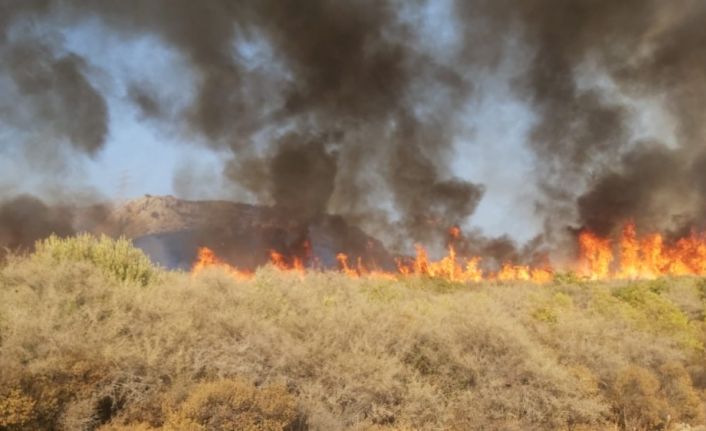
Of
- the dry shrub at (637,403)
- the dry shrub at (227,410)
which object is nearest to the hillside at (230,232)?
the dry shrub at (637,403)

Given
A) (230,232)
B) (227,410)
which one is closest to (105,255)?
(227,410)

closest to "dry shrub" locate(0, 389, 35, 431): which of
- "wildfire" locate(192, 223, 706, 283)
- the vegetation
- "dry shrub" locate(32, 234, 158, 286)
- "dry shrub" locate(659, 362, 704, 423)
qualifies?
the vegetation

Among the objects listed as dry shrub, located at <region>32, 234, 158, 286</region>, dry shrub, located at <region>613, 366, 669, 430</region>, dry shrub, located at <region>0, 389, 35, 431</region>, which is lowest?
dry shrub, located at <region>0, 389, 35, 431</region>

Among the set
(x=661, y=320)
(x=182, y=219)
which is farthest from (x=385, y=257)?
(x=661, y=320)

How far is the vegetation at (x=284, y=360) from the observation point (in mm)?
9734

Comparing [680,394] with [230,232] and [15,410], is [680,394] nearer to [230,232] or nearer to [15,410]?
[15,410]

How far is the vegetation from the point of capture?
31.9ft

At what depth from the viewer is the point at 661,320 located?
73.0 feet

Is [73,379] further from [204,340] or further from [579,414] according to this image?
[579,414]

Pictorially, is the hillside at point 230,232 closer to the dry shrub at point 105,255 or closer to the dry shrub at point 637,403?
the dry shrub at point 105,255

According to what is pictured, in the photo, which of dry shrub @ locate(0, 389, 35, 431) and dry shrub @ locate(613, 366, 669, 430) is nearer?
dry shrub @ locate(0, 389, 35, 431)

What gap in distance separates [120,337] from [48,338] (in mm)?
1275

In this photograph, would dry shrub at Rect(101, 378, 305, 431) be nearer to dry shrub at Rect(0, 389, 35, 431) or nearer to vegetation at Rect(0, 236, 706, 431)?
vegetation at Rect(0, 236, 706, 431)

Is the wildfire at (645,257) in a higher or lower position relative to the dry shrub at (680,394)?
higher
